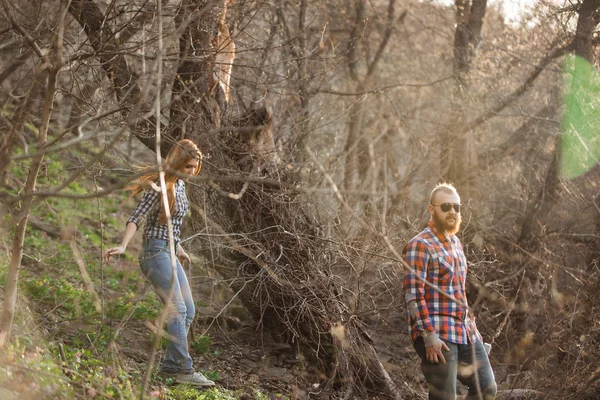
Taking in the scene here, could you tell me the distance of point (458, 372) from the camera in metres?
4.91

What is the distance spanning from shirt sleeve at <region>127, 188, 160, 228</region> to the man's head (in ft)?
6.48

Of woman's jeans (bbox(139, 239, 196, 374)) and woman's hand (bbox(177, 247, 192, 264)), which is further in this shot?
woman's hand (bbox(177, 247, 192, 264))

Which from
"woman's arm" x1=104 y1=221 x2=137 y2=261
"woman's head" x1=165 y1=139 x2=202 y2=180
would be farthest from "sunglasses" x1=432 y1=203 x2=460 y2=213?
"woman's arm" x1=104 y1=221 x2=137 y2=261

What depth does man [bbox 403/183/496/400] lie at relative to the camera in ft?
15.4

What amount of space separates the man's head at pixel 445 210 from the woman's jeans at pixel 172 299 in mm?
1874

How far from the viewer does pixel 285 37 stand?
10102mm

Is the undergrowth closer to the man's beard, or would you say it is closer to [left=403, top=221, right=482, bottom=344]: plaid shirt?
[left=403, top=221, right=482, bottom=344]: plaid shirt

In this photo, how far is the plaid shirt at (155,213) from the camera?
5.43 m

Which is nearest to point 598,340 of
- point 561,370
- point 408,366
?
point 561,370

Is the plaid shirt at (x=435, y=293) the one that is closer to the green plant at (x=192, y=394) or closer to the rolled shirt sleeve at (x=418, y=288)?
the rolled shirt sleeve at (x=418, y=288)

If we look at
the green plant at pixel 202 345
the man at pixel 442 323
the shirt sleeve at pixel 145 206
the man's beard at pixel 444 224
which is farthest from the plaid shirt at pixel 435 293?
the green plant at pixel 202 345

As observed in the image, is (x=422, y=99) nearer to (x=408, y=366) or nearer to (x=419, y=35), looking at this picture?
(x=419, y=35)

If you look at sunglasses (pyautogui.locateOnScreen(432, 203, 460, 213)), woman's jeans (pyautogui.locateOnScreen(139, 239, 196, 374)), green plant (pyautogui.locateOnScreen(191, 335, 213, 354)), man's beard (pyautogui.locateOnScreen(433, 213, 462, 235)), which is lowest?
green plant (pyautogui.locateOnScreen(191, 335, 213, 354))

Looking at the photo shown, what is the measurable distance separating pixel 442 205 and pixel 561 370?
2.75 metres
